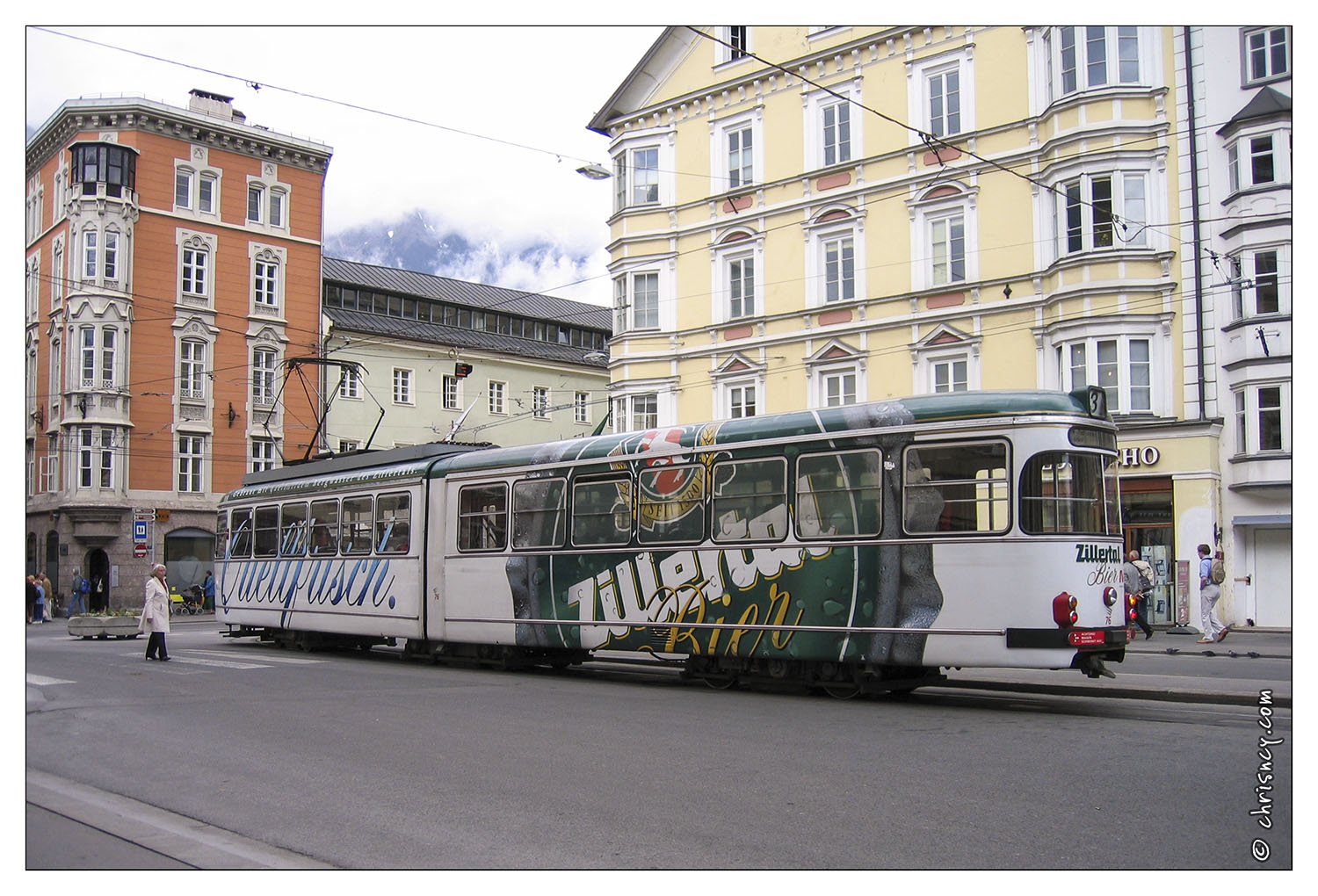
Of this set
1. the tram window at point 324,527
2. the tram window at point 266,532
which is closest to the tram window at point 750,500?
the tram window at point 324,527

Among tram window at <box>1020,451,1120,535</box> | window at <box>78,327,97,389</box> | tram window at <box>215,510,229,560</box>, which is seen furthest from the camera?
tram window at <box>215,510,229,560</box>

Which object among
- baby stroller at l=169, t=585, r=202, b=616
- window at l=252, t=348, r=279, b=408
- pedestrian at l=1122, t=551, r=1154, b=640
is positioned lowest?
baby stroller at l=169, t=585, r=202, b=616

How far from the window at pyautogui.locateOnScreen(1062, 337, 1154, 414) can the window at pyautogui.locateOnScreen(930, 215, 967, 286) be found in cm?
351

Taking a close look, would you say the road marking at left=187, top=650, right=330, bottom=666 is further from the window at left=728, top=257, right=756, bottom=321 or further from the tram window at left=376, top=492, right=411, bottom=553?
the window at left=728, top=257, right=756, bottom=321

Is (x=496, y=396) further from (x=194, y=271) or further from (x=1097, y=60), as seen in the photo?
(x=1097, y=60)

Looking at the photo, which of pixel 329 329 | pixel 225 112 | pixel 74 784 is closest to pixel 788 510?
pixel 74 784

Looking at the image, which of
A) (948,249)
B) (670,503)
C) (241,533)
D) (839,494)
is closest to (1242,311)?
(948,249)

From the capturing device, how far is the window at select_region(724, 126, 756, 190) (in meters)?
30.1

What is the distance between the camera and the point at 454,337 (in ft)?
176

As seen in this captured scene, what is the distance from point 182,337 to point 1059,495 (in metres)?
33.5

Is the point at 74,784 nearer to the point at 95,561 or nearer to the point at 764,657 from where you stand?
the point at 764,657

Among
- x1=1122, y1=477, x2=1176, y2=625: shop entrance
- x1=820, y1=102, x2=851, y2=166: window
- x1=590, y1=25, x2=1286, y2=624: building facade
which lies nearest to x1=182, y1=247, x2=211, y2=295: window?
x1=590, y1=25, x2=1286, y2=624: building facade

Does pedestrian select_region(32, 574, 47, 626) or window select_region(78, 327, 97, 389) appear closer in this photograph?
pedestrian select_region(32, 574, 47, 626)

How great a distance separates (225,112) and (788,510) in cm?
2295
